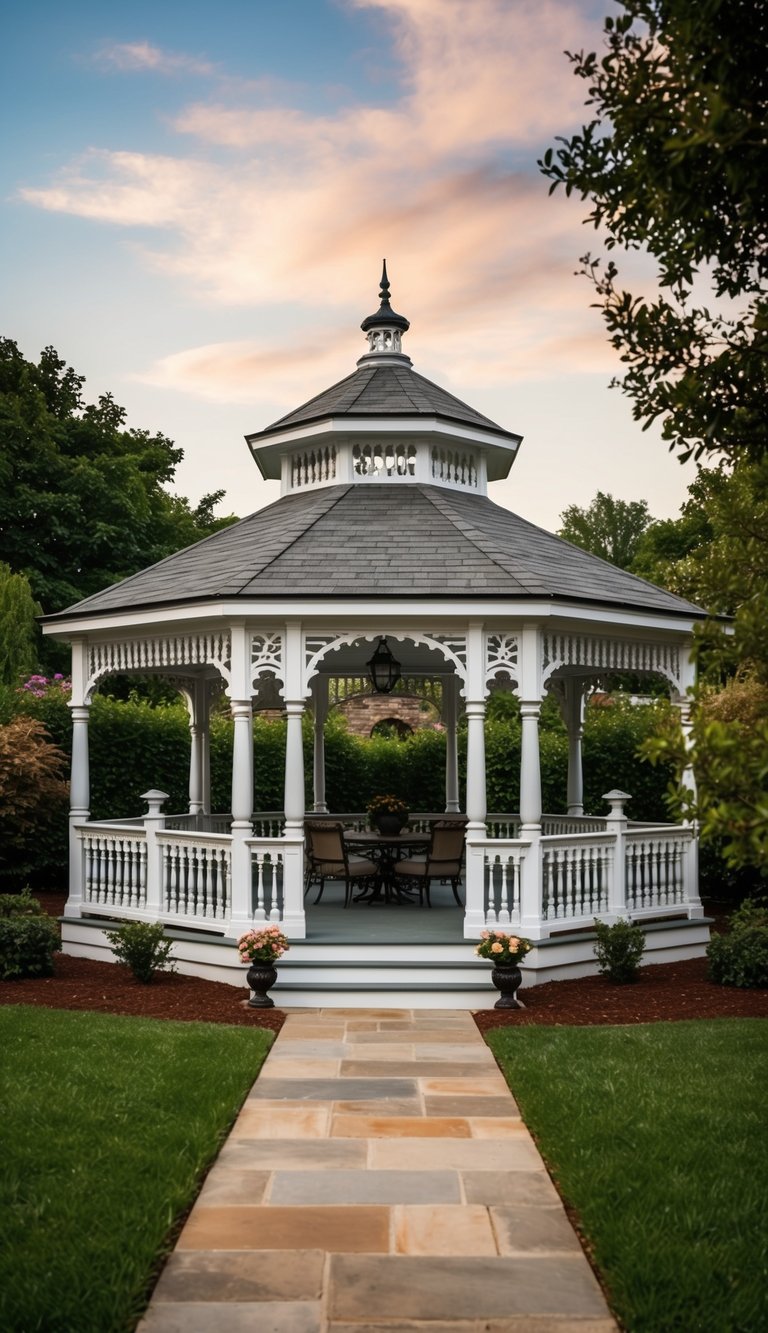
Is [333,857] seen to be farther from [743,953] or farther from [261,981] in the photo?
[743,953]

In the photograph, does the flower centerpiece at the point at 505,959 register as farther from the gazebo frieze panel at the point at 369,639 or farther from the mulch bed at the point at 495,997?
the gazebo frieze panel at the point at 369,639

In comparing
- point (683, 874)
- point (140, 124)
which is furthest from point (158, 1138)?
point (140, 124)

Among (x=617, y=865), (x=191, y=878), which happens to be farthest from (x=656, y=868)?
(x=191, y=878)

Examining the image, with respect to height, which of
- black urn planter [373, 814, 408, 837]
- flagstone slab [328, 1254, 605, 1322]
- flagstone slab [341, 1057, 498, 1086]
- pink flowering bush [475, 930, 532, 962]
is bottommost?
flagstone slab [341, 1057, 498, 1086]

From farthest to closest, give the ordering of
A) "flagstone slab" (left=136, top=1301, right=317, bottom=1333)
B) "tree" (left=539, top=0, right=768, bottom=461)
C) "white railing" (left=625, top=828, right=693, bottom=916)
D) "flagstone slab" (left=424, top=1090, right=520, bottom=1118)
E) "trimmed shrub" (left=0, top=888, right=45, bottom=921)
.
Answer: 1. "white railing" (left=625, top=828, right=693, bottom=916)
2. "trimmed shrub" (left=0, top=888, right=45, bottom=921)
3. "flagstone slab" (left=424, top=1090, right=520, bottom=1118)
4. "flagstone slab" (left=136, top=1301, right=317, bottom=1333)
5. "tree" (left=539, top=0, right=768, bottom=461)

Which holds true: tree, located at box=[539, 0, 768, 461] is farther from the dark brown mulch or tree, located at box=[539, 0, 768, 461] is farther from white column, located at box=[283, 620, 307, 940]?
white column, located at box=[283, 620, 307, 940]

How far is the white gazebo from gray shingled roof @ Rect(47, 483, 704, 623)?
3 centimetres

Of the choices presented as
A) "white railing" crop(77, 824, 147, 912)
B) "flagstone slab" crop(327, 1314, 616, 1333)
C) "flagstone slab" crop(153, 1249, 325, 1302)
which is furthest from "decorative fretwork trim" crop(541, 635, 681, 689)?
"flagstone slab" crop(327, 1314, 616, 1333)

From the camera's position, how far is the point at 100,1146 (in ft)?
20.5

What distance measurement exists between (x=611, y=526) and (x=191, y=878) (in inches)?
2486

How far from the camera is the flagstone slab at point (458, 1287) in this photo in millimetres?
4438

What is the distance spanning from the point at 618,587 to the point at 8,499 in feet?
71.9

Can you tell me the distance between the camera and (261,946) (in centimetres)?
1034

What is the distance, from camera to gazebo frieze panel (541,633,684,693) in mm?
12031
